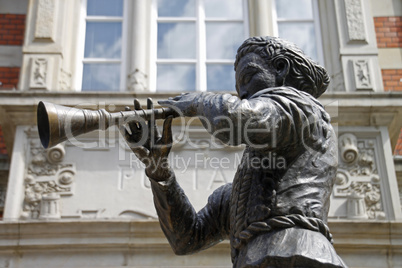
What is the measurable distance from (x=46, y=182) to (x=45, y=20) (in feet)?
7.12

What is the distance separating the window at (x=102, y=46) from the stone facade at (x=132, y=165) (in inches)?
7.9

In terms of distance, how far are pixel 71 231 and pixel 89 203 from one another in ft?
1.23

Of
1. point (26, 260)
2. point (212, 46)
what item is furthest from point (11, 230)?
point (212, 46)

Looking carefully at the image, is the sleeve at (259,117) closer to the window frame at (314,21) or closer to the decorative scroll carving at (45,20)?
the decorative scroll carving at (45,20)

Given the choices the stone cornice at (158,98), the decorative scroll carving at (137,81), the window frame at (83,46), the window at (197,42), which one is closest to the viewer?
the stone cornice at (158,98)

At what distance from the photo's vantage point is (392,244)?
21.7 ft

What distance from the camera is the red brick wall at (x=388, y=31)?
879cm

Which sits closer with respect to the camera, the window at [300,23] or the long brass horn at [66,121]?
the long brass horn at [66,121]

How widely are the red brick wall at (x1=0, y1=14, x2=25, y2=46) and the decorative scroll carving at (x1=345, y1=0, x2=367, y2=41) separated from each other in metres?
4.05

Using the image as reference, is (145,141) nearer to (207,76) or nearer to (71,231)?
(71,231)

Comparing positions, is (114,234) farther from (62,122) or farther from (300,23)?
(62,122)

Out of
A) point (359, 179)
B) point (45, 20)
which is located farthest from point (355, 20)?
point (45, 20)

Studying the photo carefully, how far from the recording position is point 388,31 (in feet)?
29.2

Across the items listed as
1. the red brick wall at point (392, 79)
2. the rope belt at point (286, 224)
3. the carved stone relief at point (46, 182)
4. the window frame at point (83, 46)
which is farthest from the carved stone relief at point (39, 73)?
the rope belt at point (286, 224)
